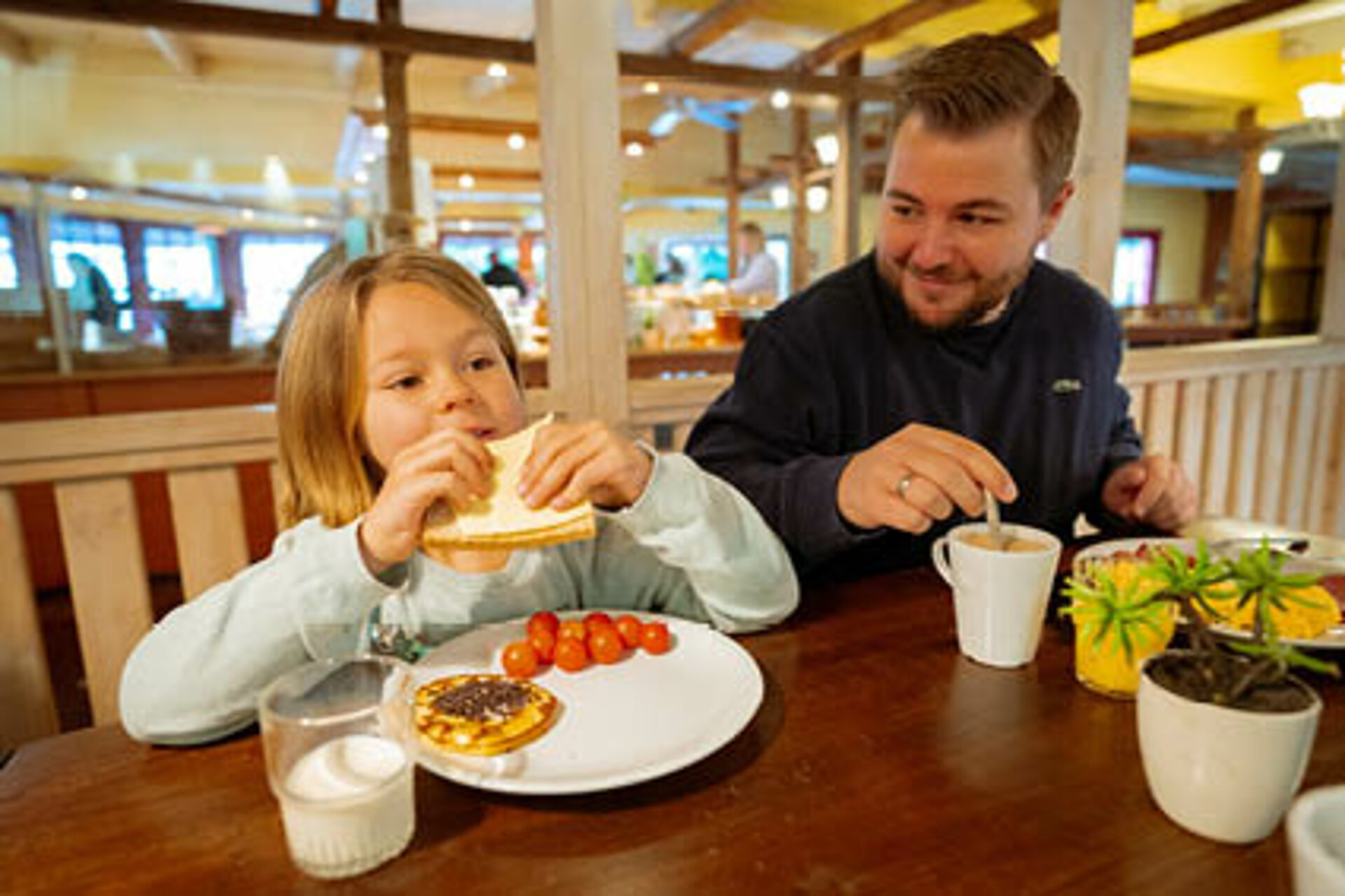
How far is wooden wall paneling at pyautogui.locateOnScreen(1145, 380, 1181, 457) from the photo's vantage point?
289cm

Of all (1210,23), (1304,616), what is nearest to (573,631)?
(1304,616)

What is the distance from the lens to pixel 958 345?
1.56 metres

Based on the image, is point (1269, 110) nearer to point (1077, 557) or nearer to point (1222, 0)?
point (1222, 0)

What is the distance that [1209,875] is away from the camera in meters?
0.56

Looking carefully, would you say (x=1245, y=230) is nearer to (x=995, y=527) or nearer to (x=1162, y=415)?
(x=1162, y=415)

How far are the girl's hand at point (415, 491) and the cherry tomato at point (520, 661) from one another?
159 mm

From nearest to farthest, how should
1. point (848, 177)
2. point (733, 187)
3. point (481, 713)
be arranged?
point (481, 713) < point (848, 177) < point (733, 187)

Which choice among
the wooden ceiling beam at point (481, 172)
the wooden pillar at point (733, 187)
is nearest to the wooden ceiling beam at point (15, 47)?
the wooden ceiling beam at point (481, 172)

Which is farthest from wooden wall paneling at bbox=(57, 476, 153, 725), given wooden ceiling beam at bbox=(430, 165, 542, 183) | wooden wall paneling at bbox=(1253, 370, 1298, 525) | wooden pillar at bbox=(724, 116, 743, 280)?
wooden pillar at bbox=(724, 116, 743, 280)

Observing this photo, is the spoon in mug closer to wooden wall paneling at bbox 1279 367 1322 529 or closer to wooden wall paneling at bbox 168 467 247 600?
wooden wall paneling at bbox 168 467 247 600

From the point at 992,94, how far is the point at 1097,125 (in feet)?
4.57

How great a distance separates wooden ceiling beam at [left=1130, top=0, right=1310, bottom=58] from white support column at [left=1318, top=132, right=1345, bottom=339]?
6.19 feet

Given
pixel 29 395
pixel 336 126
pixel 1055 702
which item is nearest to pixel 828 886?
pixel 1055 702

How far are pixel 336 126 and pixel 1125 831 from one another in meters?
9.34
